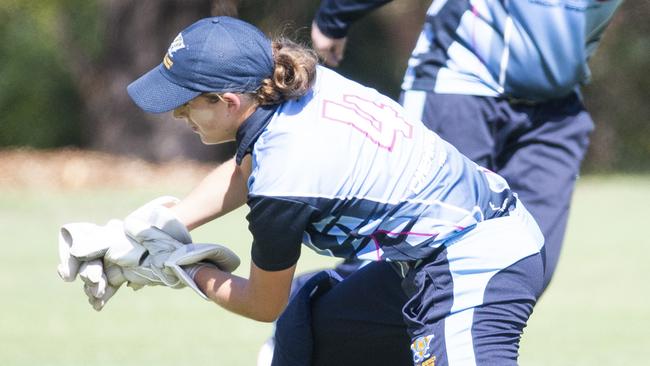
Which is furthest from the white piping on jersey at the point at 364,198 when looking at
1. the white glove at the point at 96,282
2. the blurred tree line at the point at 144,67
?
the blurred tree line at the point at 144,67

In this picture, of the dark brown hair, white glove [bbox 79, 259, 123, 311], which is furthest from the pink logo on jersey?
white glove [bbox 79, 259, 123, 311]

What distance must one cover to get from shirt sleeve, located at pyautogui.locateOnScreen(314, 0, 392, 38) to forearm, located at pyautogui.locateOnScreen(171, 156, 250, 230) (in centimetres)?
121

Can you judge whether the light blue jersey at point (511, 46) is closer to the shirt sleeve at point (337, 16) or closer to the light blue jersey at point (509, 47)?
the light blue jersey at point (509, 47)

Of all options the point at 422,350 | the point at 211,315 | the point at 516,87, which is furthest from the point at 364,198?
the point at 211,315

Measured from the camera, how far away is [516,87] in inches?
211

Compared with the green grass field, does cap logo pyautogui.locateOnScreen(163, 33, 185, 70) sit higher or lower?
higher

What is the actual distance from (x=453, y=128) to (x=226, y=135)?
5.20 feet

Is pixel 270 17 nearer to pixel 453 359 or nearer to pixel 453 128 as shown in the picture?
pixel 453 128

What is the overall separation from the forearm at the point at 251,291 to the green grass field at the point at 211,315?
245 centimetres

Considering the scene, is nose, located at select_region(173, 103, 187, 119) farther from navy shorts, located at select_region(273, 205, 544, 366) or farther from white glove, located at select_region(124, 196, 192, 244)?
navy shorts, located at select_region(273, 205, 544, 366)

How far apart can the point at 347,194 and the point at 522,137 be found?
1.77 meters

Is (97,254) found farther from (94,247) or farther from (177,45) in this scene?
(177,45)

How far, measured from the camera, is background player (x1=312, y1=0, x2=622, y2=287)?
17.3 feet

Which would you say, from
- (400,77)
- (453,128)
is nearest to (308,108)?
(453,128)
